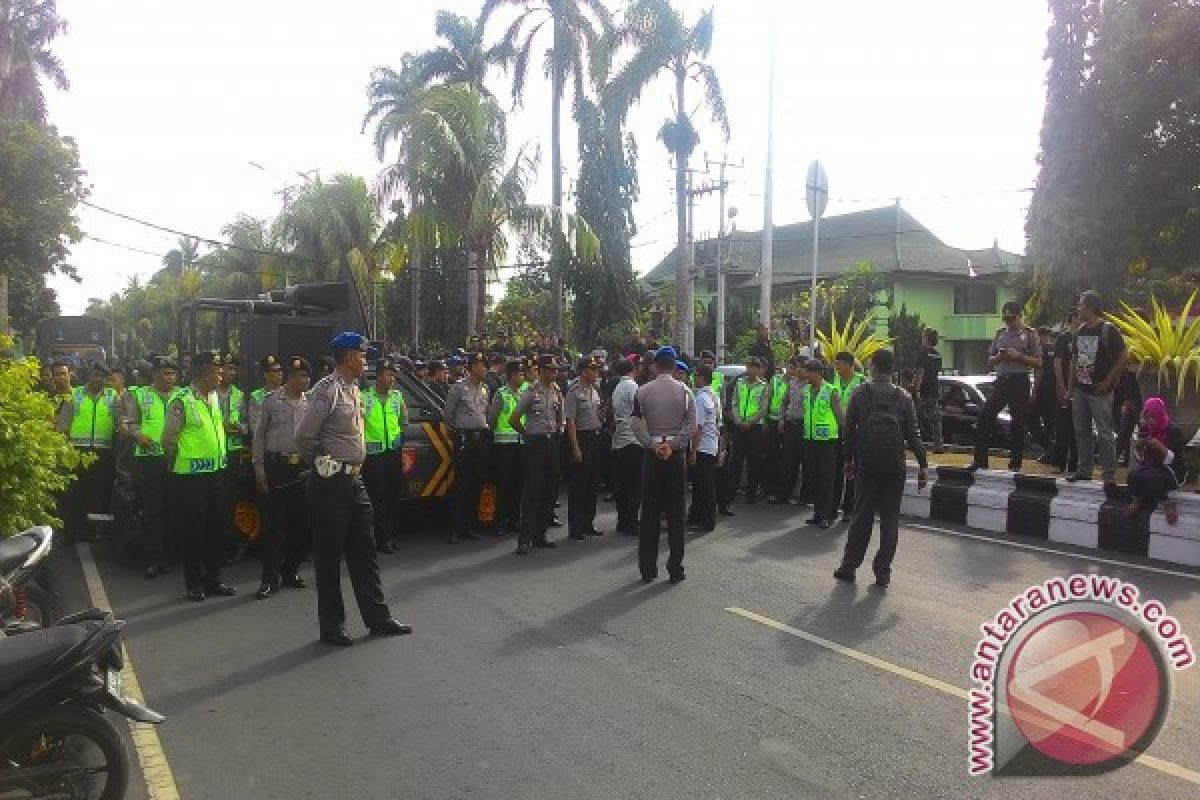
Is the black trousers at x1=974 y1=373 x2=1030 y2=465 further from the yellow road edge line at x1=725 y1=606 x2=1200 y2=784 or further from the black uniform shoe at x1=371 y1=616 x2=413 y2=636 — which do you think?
the black uniform shoe at x1=371 y1=616 x2=413 y2=636

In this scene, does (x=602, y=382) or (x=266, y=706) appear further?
(x=602, y=382)

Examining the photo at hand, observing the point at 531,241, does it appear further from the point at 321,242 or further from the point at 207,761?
the point at 207,761

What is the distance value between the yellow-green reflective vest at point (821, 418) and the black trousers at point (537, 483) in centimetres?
297

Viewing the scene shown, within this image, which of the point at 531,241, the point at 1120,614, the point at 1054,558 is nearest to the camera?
the point at 1120,614

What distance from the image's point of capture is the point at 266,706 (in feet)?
16.6

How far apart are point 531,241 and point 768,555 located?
1641 cm

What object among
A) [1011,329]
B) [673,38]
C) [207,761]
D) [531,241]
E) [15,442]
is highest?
[673,38]

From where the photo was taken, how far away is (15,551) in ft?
15.6

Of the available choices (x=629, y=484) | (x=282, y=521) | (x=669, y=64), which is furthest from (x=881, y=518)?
(x=669, y=64)

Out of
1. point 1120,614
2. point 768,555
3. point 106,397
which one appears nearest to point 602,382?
point 768,555

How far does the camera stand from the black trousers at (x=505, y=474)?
998 cm

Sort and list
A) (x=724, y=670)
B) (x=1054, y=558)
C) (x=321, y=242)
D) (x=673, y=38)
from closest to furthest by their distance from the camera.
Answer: (x=724, y=670)
(x=1054, y=558)
(x=673, y=38)
(x=321, y=242)

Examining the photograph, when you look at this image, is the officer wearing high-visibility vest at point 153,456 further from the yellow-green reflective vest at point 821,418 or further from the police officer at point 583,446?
the yellow-green reflective vest at point 821,418

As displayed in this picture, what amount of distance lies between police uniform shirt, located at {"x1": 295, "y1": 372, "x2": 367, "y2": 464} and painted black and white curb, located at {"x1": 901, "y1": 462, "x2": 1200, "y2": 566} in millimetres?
6687
